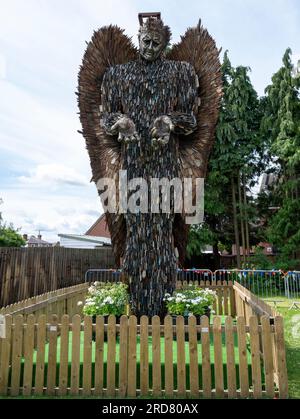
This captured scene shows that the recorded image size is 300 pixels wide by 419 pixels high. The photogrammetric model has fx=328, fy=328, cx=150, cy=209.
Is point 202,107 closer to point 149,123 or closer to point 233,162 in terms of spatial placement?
point 149,123

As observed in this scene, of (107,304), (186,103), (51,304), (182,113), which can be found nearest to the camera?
(107,304)

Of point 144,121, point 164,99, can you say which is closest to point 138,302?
point 144,121

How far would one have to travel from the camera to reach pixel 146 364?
337cm

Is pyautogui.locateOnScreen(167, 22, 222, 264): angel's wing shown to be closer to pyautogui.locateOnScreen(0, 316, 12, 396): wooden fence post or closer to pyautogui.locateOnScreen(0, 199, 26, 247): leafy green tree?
pyautogui.locateOnScreen(0, 316, 12, 396): wooden fence post

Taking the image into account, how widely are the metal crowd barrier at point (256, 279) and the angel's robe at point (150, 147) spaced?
6420 millimetres

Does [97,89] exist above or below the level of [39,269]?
above

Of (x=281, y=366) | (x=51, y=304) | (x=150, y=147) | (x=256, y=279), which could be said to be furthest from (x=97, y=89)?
(x=256, y=279)

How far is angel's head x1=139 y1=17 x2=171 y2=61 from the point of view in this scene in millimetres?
5441

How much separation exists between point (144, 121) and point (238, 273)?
31.5ft

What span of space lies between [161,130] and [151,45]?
1595 millimetres

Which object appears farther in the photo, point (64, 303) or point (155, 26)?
point (64, 303)

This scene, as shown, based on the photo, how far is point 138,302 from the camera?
5.09 meters

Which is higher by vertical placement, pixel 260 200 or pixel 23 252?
pixel 260 200
